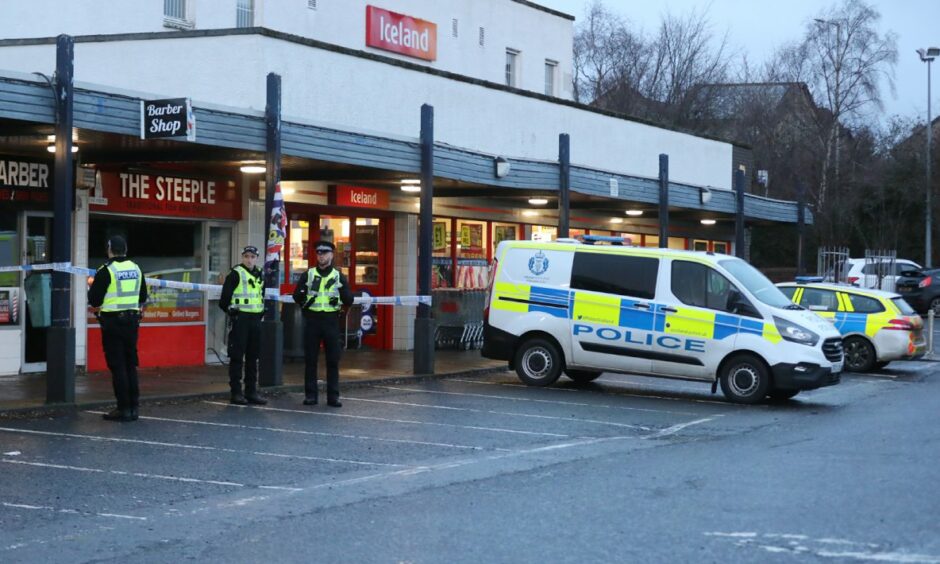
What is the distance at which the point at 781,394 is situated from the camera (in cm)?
1650

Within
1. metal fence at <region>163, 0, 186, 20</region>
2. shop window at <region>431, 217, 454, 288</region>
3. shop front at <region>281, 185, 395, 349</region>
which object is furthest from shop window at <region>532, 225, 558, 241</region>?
metal fence at <region>163, 0, 186, 20</region>

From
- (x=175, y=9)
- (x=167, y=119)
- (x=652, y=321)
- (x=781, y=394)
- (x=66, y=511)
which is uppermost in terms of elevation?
(x=175, y=9)

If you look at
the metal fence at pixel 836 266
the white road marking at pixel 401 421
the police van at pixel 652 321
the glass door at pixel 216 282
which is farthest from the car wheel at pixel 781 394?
the metal fence at pixel 836 266

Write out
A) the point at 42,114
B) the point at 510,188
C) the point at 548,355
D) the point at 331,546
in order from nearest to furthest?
the point at 331,546
the point at 42,114
the point at 548,355
the point at 510,188

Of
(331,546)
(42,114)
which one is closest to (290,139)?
(42,114)

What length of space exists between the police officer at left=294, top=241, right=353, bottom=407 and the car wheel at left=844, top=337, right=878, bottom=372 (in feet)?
34.3

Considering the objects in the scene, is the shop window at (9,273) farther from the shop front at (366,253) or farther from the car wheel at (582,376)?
the car wheel at (582,376)

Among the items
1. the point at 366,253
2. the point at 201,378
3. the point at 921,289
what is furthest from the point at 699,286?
the point at 921,289

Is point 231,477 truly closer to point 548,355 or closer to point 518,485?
point 518,485

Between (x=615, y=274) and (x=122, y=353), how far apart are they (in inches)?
263

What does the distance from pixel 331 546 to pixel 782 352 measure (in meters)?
9.51

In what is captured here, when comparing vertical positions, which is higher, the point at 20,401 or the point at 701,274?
the point at 701,274

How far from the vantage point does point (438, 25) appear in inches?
1103

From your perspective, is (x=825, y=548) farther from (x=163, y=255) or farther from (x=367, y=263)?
(x=367, y=263)
